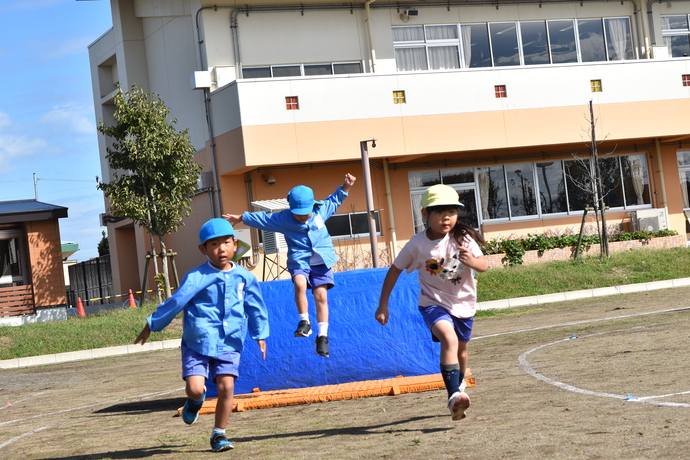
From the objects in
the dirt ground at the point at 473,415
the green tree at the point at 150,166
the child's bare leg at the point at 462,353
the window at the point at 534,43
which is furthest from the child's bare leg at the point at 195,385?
the window at the point at 534,43

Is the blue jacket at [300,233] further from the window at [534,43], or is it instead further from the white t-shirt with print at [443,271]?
the window at [534,43]

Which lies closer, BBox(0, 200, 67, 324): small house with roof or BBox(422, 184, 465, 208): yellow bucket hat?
BBox(422, 184, 465, 208): yellow bucket hat

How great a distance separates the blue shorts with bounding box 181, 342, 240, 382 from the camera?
702 cm

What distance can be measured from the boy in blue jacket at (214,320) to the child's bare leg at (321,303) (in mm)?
2362

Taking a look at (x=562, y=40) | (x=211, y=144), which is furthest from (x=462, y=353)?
(x=562, y=40)

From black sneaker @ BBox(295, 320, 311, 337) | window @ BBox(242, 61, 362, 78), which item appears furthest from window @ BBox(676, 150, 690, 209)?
black sneaker @ BBox(295, 320, 311, 337)

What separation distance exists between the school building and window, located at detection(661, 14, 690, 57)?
0.07m

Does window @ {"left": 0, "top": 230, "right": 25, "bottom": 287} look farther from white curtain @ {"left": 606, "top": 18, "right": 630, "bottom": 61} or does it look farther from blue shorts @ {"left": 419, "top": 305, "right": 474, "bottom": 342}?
blue shorts @ {"left": 419, "top": 305, "right": 474, "bottom": 342}

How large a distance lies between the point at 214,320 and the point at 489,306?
49.9 ft

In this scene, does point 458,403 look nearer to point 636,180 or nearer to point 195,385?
point 195,385

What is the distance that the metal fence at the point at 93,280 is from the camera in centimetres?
3875

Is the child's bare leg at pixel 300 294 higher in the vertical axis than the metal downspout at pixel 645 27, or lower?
lower

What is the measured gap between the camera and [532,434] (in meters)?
6.51

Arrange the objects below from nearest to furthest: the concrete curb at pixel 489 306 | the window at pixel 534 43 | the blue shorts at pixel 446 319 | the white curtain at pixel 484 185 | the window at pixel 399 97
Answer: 1. the blue shorts at pixel 446 319
2. the concrete curb at pixel 489 306
3. the window at pixel 399 97
4. the white curtain at pixel 484 185
5. the window at pixel 534 43
